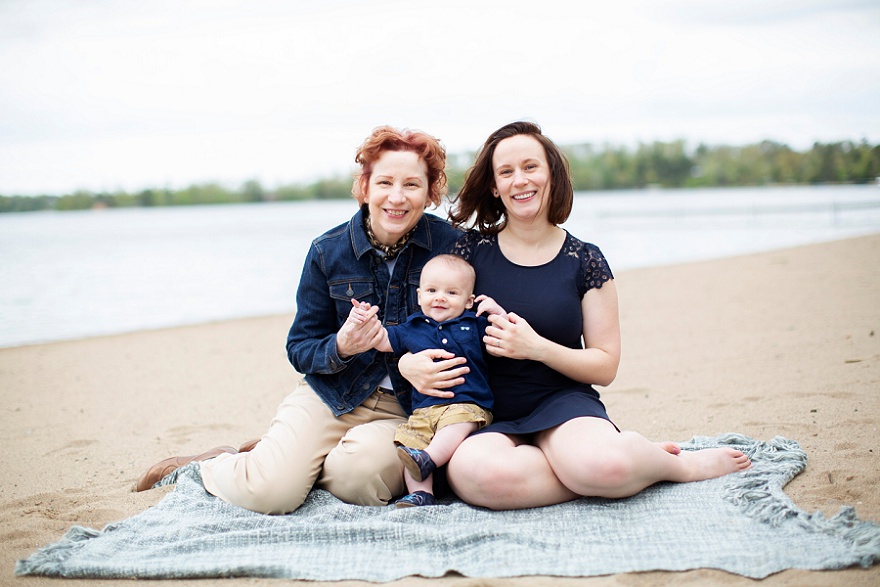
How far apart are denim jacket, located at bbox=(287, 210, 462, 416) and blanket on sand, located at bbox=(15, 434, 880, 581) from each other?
573mm

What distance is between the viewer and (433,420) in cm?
336

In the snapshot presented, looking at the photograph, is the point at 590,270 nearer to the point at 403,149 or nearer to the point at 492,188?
the point at 492,188

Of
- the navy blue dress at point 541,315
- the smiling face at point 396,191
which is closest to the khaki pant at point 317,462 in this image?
the navy blue dress at point 541,315

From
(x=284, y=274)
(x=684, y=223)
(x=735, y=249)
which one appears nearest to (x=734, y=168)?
(x=684, y=223)

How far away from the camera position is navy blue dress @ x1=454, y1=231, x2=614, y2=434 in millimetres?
3400

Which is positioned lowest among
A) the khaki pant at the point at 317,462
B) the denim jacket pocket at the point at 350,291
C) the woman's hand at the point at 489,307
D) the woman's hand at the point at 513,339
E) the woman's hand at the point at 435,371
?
the khaki pant at the point at 317,462

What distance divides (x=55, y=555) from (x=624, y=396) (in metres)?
4.01

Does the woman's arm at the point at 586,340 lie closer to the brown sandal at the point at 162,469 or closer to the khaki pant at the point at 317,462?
the khaki pant at the point at 317,462

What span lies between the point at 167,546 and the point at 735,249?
17.7 m

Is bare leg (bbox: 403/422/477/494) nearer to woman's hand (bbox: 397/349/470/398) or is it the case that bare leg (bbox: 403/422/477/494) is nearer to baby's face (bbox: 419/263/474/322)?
woman's hand (bbox: 397/349/470/398)

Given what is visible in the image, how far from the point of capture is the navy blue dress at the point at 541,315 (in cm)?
340

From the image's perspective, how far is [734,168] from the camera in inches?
2276

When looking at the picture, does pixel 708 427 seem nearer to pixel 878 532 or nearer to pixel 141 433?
pixel 878 532

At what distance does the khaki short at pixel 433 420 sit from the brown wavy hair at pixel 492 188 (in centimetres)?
91
